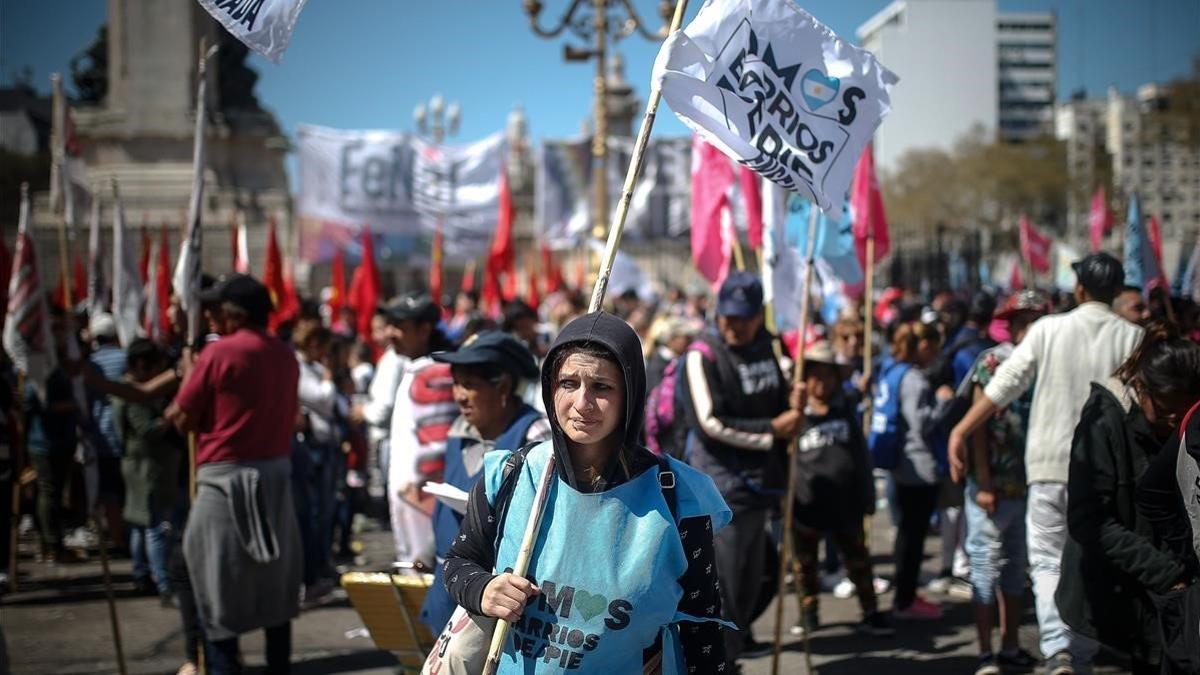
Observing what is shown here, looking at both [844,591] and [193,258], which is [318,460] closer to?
[193,258]

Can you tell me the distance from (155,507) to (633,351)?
19.5ft

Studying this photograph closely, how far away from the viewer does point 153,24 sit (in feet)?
86.2

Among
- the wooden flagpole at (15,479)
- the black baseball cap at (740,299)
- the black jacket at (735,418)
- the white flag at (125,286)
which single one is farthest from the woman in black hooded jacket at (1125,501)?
the white flag at (125,286)

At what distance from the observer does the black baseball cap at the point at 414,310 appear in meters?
6.09

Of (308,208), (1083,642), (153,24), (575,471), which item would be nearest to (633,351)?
(575,471)

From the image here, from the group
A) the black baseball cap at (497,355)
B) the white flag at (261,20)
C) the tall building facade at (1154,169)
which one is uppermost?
the tall building facade at (1154,169)

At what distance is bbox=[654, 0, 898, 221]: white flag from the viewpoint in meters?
3.95

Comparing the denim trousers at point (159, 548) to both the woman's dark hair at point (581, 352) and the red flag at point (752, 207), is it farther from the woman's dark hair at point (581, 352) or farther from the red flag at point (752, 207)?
the woman's dark hair at point (581, 352)

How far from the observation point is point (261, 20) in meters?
4.09

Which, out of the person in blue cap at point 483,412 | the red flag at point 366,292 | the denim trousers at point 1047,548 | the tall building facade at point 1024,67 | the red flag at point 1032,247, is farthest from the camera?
the tall building facade at point 1024,67

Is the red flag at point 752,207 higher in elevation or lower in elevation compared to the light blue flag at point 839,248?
higher

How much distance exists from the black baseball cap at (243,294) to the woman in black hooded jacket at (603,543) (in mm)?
2764

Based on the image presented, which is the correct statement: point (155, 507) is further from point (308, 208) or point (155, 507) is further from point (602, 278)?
point (308, 208)

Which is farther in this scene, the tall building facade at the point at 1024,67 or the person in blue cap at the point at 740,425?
the tall building facade at the point at 1024,67
